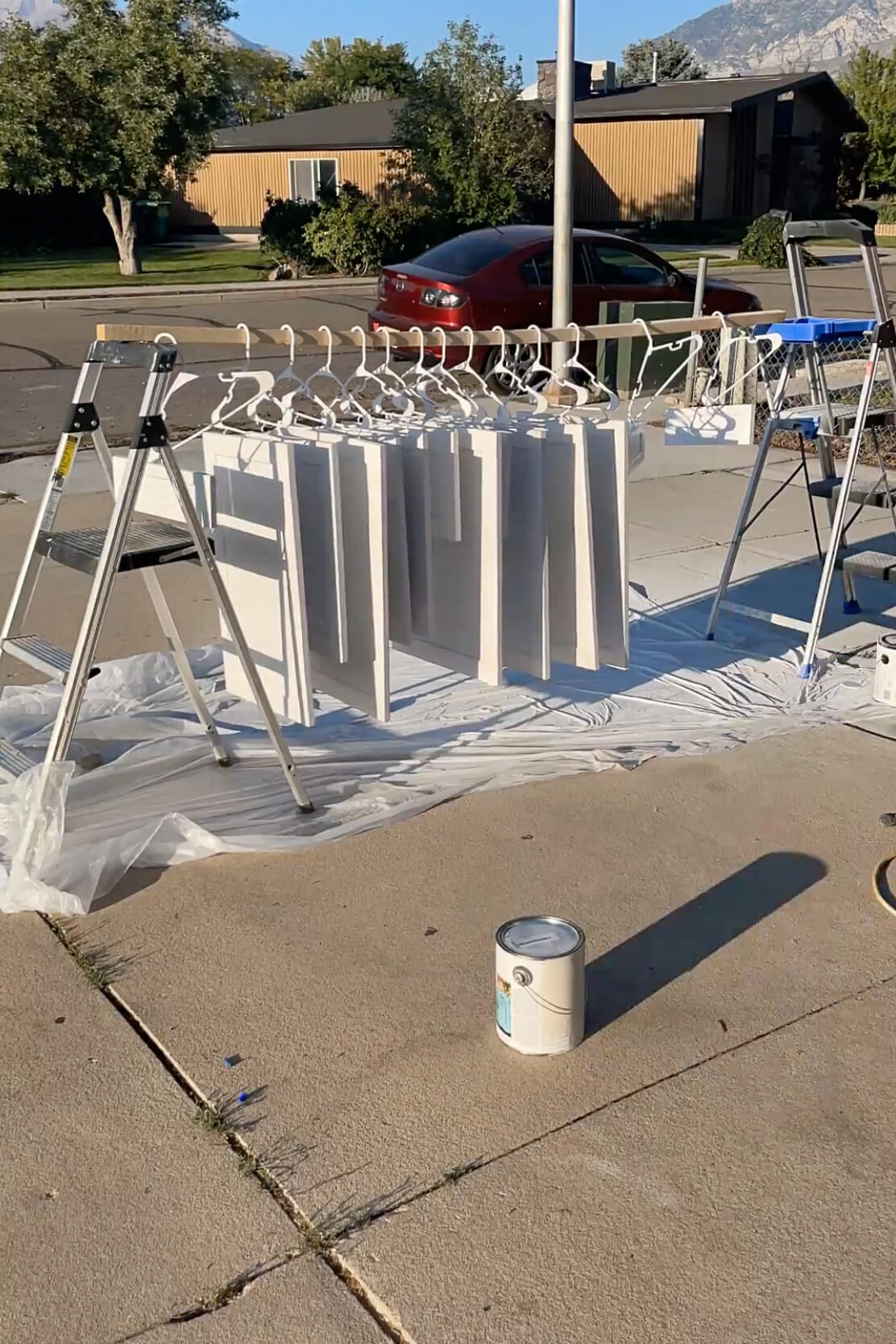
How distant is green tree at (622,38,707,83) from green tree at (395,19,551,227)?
4508 centimetres

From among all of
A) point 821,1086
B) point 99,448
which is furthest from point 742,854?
point 99,448

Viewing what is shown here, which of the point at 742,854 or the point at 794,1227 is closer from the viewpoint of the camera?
the point at 794,1227

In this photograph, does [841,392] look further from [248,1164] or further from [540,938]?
[248,1164]

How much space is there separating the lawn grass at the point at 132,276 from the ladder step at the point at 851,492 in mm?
21339

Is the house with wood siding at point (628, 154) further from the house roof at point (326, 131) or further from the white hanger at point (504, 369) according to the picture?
the white hanger at point (504, 369)

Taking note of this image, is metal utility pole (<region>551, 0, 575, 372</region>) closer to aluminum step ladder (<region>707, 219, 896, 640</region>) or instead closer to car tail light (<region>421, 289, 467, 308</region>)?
car tail light (<region>421, 289, 467, 308</region>)

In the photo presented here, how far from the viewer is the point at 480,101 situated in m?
30.8

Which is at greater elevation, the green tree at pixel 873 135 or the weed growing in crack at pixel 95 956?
the green tree at pixel 873 135

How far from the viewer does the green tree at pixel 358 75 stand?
69.4 meters

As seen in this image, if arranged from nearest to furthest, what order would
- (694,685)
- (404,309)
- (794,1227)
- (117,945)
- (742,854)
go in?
(794,1227), (117,945), (742,854), (694,685), (404,309)

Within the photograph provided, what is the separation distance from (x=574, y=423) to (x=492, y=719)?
3.86 ft

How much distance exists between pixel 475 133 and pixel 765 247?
8.06 metres

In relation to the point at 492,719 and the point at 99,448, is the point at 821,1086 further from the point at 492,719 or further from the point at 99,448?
the point at 99,448

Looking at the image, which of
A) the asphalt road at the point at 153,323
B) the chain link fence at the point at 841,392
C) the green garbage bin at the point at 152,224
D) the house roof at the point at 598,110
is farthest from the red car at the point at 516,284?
the green garbage bin at the point at 152,224
